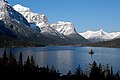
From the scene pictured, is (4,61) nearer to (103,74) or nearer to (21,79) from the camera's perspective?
(21,79)

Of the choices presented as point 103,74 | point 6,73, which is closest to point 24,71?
point 6,73

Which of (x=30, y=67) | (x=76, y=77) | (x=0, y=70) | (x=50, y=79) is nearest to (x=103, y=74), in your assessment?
(x=76, y=77)

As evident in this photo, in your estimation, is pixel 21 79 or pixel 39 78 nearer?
pixel 21 79

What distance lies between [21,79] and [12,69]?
11.3 metres

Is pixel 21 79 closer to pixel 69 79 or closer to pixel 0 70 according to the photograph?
pixel 0 70

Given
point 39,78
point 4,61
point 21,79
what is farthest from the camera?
point 4,61

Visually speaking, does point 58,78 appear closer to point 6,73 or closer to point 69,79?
point 69,79

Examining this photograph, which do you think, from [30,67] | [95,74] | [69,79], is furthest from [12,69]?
[95,74]

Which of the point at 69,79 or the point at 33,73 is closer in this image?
the point at 69,79

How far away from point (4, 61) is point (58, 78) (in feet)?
96.6

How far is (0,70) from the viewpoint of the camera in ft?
433

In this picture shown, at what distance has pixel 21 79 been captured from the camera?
13038 cm

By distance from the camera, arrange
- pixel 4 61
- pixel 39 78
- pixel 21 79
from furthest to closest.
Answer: pixel 4 61 → pixel 39 78 → pixel 21 79

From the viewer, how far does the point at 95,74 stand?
14212 cm
